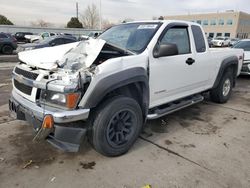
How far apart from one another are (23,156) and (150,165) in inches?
69.1

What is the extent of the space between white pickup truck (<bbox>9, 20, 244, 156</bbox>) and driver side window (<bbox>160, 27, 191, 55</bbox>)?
0.05 ft

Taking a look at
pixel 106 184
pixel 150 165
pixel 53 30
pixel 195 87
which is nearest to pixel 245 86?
pixel 195 87

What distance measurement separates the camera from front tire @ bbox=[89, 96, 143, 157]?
9.84ft

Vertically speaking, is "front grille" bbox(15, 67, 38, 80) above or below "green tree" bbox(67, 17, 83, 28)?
below

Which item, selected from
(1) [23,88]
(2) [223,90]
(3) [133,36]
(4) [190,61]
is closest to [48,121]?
(1) [23,88]

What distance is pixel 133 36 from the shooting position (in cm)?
399

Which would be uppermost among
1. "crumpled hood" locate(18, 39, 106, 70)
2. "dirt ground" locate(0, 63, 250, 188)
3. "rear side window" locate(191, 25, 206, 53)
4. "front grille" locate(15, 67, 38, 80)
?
"rear side window" locate(191, 25, 206, 53)

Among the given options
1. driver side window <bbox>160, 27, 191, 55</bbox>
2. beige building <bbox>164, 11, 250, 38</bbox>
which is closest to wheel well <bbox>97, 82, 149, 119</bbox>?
driver side window <bbox>160, 27, 191, 55</bbox>

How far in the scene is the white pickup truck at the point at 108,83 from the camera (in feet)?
9.07

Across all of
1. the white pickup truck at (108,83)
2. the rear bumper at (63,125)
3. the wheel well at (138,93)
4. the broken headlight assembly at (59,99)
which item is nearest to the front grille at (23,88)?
the white pickup truck at (108,83)

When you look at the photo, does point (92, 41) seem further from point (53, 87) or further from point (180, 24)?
point (180, 24)

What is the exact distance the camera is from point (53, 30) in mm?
42062

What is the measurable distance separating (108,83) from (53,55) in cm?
95

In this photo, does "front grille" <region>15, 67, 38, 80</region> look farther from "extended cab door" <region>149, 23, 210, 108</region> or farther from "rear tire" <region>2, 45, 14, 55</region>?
"rear tire" <region>2, 45, 14, 55</region>
